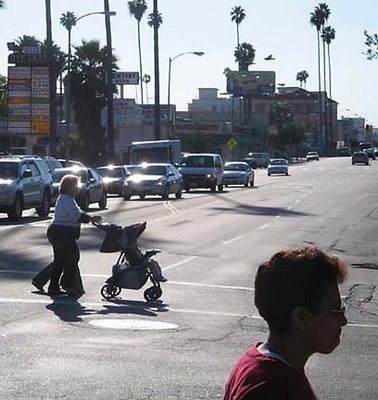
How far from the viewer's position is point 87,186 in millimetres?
36375

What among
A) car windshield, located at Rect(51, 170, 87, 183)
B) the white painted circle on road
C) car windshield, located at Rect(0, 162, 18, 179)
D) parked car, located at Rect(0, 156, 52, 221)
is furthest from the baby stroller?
car windshield, located at Rect(51, 170, 87, 183)

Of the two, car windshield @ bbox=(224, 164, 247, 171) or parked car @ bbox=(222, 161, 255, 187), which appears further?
car windshield @ bbox=(224, 164, 247, 171)

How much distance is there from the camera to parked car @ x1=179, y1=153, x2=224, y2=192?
52719 millimetres

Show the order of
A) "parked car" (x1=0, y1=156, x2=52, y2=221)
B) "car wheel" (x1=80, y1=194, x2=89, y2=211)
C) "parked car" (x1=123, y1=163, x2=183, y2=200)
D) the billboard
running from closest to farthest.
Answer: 1. "parked car" (x1=0, y1=156, x2=52, y2=221)
2. "car wheel" (x1=80, y1=194, x2=89, y2=211)
3. "parked car" (x1=123, y1=163, x2=183, y2=200)
4. the billboard

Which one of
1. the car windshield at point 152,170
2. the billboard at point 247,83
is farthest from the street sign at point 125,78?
the billboard at point 247,83

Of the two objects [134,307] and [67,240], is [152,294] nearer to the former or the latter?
[134,307]

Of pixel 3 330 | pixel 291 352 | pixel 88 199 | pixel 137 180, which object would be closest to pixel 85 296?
pixel 3 330

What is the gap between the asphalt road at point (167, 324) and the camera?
8773 mm

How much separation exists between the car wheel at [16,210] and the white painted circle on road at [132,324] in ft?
59.6

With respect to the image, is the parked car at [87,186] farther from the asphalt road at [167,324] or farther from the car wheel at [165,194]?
the asphalt road at [167,324]

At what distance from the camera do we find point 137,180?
44.2 metres

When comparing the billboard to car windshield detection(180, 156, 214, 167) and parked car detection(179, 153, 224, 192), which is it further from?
parked car detection(179, 153, 224, 192)

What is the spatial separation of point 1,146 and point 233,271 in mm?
61771

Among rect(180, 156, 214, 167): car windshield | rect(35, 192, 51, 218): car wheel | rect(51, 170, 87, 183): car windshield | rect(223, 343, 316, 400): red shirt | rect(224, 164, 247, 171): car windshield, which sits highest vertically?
rect(223, 343, 316, 400): red shirt
